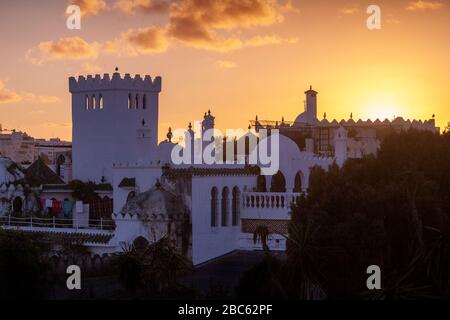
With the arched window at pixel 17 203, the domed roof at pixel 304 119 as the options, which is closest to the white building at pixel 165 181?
the arched window at pixel 17 203

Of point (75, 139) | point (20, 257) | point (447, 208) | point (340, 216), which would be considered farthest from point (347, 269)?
point (75, 139)

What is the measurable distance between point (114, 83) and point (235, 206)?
13556 millimetres

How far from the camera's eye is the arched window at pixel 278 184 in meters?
45.9

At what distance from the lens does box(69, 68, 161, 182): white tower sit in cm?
5494

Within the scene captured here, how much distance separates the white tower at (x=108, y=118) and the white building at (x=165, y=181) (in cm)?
5

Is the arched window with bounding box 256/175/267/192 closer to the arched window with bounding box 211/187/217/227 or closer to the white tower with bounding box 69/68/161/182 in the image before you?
the arched window with bounding box 211/187/217/227

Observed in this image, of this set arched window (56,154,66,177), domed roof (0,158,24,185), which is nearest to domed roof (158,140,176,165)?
domed roof (0,158,24,185)

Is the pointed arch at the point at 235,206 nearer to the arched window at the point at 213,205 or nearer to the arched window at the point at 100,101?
the arched window at the point at 213,205

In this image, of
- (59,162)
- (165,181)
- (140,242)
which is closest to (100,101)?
(59,162)

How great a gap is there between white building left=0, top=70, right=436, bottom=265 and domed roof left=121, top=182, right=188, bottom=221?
0.04 metres

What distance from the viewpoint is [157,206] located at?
136 ft

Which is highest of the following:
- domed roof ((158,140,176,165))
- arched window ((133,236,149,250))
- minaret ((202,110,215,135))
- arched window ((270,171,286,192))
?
minaret ((202,110,215,135))
